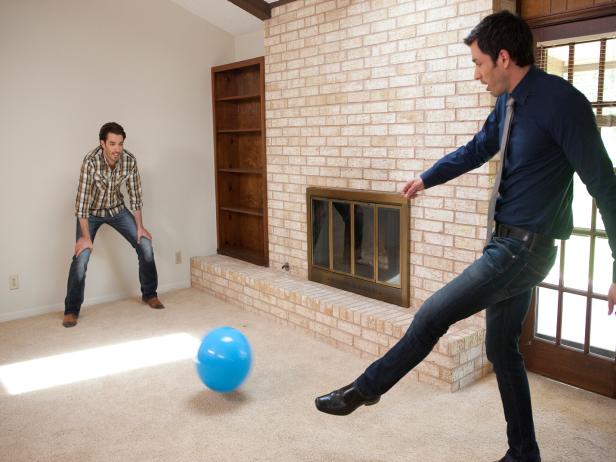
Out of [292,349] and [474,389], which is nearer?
[474,389]

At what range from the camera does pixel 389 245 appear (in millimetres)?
3811

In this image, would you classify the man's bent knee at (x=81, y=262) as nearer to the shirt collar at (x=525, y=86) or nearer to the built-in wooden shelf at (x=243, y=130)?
the built-in wooden shelf at (x=243, y=130)

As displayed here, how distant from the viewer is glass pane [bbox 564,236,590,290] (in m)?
3.02

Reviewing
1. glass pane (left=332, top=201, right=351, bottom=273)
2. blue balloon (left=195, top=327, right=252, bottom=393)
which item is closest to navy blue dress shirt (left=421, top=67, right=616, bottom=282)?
blue balloon (left=195, top=327, right=252, bottom=393)

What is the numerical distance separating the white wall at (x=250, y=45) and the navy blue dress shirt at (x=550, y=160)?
3475 millimetres

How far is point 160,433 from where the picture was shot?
2.64 meters

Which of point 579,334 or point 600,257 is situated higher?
point 600,257

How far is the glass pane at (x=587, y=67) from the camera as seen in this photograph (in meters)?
2.85

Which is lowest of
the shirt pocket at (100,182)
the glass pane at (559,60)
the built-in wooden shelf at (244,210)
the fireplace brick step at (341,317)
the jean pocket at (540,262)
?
the fireplace brick step at (341,317)

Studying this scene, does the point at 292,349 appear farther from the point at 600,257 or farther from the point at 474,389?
the point at 600,257

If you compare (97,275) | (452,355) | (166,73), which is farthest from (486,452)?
(166,73)

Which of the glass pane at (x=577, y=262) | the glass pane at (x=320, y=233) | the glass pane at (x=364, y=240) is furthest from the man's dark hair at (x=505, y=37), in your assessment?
the glass pane at (x=320, y=233)

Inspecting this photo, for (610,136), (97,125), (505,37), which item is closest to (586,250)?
(610,136)

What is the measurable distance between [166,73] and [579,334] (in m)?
3.85
